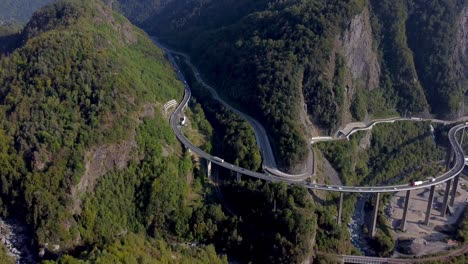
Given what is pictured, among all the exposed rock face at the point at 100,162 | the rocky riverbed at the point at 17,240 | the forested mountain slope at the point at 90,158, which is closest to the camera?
the rocky riverbed at the point at 17,240

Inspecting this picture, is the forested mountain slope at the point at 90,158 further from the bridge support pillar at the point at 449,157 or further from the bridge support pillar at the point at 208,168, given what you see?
the bridge support pillar at the point at 449,157

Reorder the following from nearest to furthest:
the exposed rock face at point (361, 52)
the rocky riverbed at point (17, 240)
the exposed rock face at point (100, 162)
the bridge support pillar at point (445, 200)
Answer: the rocky riverbed at point (17, 240)
the exposed rock face at point (100, 162)
the bridge support pillar at point (445, 200)
the exposed rock face at point (361, 52)

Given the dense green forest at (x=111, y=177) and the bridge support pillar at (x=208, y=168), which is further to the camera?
the bridge support pillar at (x=208, y=168)

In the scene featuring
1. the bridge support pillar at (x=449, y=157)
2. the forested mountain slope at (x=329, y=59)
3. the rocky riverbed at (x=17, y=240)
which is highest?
the forested mountain slope at (x=329, y=59)

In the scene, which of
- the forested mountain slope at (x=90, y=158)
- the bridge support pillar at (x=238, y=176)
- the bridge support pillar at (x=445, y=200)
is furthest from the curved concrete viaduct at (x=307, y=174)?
the forested mountain slope at (x=90, y=158)

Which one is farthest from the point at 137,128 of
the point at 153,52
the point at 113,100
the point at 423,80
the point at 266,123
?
the point at 423,80

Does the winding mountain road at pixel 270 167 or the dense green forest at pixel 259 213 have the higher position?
the winding mountain road at pixel 270 167

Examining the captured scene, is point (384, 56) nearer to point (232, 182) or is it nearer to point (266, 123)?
point (266, 123)
